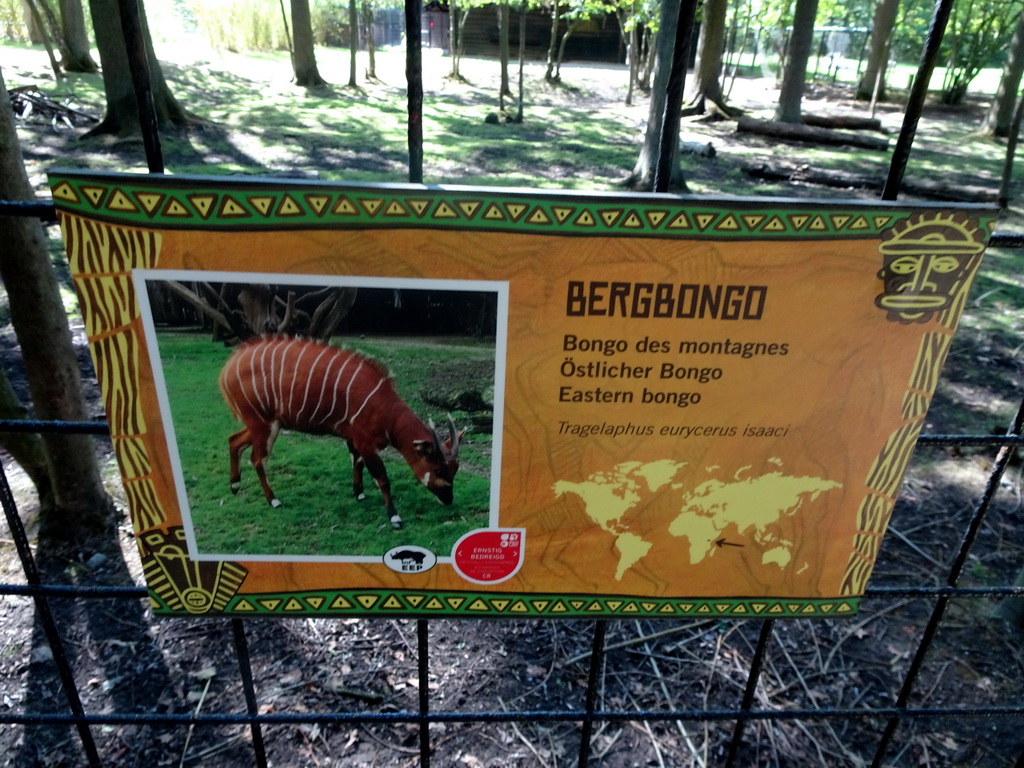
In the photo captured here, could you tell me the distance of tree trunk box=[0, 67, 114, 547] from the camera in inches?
85.7

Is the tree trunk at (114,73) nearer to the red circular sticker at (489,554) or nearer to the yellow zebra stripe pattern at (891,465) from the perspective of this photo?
the red circular sticker at (489,554)

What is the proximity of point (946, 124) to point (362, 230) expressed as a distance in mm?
19542

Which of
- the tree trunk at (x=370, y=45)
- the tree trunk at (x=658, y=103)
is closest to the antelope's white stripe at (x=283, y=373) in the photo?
the tree trunk at (x=658, y=103)

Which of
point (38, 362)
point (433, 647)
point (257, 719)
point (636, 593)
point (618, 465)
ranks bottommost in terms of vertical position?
point (433, 647)

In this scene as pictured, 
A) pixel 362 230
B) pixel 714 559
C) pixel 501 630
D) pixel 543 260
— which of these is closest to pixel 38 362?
pixel 501 630

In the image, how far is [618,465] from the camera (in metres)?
1.15

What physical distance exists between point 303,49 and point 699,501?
1673cm

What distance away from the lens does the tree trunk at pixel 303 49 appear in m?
14.9

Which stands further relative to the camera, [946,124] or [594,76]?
[594,76]

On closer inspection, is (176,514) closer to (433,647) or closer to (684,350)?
(684,350)

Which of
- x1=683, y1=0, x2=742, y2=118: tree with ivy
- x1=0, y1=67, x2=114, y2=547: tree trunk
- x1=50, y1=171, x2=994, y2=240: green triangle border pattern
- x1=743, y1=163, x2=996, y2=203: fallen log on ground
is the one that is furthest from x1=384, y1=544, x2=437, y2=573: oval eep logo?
x1=683, y1=0, x2=742, y2=118: tree with ivy

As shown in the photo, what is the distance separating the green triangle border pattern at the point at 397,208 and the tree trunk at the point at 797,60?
542 inches

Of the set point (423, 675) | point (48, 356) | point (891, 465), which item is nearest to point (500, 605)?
point (423, 675)

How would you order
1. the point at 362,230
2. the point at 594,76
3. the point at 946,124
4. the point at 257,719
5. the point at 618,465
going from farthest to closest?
the point at 594,76 < the point at 946,124 < the point at 257,719 < the point at 618,465 < the point at 362,230
